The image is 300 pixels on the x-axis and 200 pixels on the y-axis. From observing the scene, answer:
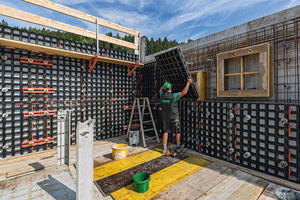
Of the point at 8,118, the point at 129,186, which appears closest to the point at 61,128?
the point at 129,186

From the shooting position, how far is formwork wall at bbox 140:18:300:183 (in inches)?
132

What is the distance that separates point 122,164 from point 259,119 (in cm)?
376

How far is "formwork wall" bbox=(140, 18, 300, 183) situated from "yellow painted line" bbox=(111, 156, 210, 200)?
→ 854mm

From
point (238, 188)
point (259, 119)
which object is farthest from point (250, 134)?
point (238, 188)

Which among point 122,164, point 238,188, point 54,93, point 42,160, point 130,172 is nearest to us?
point 238,188

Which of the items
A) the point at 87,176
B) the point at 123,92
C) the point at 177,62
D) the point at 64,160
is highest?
the point at 177,62

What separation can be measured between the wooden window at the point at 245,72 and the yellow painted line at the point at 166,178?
2.26m

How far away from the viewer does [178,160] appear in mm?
4422

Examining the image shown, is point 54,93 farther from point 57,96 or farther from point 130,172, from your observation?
point 130,172

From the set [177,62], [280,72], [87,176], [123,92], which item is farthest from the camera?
[123,92]

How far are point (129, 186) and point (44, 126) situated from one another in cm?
403

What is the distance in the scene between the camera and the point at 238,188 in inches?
121

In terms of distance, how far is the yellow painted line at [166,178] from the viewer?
294 centimetres

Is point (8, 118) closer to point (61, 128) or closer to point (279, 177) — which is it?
point (61, 128)
